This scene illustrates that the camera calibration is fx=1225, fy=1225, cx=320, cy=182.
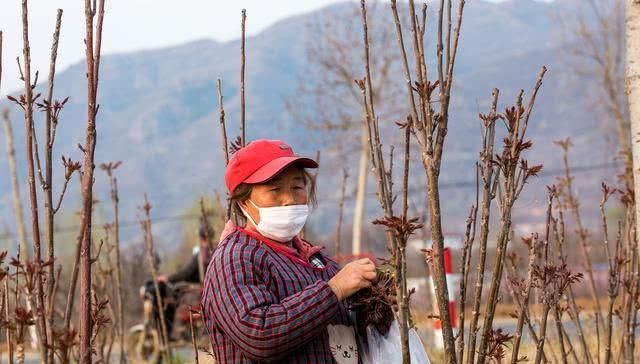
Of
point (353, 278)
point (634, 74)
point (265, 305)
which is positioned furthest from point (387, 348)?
point (634, 74)

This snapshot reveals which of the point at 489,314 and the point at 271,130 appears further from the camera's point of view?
the point at 271,130

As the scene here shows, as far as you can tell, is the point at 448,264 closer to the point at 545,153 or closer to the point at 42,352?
the point at 42,352

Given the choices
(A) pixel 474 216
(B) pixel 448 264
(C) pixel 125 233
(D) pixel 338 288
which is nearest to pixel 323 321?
(D) pixel 338 288

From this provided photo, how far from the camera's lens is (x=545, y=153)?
163 metres

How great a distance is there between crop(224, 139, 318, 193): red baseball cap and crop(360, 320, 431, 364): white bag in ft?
1.48

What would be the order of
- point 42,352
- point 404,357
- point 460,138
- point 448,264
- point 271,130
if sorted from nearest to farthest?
point 42,352 → point 404,357 → point 448,264 → point 460,138 → point 271,130

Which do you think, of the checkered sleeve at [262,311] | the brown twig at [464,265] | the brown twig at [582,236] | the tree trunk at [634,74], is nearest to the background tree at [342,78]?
→ the brown twig at [582,236]

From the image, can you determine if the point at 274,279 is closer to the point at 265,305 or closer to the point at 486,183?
the point at 265,305

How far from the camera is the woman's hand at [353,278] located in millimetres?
2832

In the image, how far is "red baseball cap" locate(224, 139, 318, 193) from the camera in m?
3.05

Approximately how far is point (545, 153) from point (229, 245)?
533 feet

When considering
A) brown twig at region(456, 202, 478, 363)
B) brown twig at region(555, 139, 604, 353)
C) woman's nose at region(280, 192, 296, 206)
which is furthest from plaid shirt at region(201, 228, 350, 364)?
brown twig at region(555, 139, 604, 353)

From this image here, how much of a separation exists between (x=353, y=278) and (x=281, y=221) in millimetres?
277

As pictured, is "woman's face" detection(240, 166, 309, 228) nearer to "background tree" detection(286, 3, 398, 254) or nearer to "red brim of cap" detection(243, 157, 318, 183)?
"red brim of cap" detection(243, 157, 318, 183)
